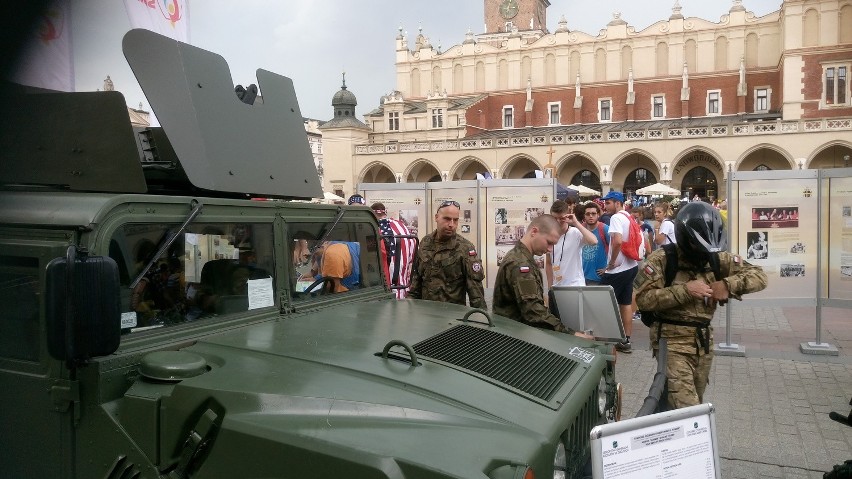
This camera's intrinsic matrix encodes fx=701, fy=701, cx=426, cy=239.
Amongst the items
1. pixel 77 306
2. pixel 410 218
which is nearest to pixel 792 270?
pixel 410 218

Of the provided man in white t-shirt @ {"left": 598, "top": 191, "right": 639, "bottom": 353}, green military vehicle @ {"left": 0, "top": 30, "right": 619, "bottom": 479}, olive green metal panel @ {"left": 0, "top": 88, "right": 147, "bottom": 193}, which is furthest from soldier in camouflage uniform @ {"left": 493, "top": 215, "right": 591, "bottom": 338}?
man in white t-shirt @ {"left": 598, "top": 191, "right": 639, "bottom": 353}

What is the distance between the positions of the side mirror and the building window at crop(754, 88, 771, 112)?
54589 millimetres

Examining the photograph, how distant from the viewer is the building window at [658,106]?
5288cm

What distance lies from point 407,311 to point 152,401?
1.58m

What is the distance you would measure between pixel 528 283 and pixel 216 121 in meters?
2.19

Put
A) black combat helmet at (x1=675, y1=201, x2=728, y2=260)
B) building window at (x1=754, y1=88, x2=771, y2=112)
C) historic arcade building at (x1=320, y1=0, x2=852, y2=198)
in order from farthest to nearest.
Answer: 1. building window at (x1=754, y1=88, x2=771, y2=112)
2. historic arcade building at (x1=320, y1=0, x2=852, y2=198)
3. black combat helmet at (x1=675, y1=201, x2=728, y2=260)

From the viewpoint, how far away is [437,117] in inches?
2242

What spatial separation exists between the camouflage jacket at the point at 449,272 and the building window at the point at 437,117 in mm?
51571

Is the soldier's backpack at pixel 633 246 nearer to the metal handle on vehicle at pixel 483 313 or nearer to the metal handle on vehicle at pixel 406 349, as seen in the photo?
the metal handle on vehicle at pixel 483 313

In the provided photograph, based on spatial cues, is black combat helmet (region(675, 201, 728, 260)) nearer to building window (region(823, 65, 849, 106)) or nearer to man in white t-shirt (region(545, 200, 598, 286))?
man in white t-shirt (region(545, 200, 598, 286))

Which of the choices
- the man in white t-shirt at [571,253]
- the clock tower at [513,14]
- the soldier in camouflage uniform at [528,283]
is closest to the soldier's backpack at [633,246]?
the man in white t-shirt at [571,253]

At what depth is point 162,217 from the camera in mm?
2672

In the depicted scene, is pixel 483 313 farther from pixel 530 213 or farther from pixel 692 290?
pixel 530 213

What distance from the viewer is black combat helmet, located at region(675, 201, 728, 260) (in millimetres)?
3807
